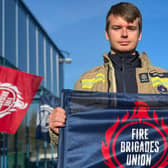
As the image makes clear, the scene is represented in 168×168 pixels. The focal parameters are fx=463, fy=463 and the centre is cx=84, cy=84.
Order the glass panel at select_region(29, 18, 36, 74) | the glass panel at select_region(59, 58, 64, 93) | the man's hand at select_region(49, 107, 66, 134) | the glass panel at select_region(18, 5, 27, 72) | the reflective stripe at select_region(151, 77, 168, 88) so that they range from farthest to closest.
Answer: the glass panel at select_region(59, 58, 64, 93), the glass panel at select_region(29, 18, 36, 74), the glass panel at select_region(18, 5, 27, 72), the reflective stripe at select_region(151, 77, 168, 88), the man's hand at select_region(49, 107, 66, 134)

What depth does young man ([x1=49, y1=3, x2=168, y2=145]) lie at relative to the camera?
256 centimetres

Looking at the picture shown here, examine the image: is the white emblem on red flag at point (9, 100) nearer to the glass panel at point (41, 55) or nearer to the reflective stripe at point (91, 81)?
the reflective stripe at point (91, 81)

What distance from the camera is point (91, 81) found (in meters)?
2.61

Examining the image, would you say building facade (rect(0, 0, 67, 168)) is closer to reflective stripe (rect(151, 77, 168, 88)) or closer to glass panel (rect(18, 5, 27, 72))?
glass panel (rect(18, 5, 27, 72))

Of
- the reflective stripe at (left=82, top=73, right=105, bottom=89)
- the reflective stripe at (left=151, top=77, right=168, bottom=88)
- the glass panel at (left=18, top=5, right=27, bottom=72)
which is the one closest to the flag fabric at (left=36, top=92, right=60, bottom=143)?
the glass panel at (left=18, top=5, right=27, bottom=72)

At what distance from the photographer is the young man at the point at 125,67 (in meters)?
2.56

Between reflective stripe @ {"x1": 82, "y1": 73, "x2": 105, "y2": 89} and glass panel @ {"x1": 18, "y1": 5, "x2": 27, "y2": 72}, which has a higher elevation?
glass panel @ {"x1": 18, "y1": 5, "x2": 27, "y2": 72}

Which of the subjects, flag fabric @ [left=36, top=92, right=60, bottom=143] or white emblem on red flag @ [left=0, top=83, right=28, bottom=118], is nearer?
white emblem on red flag @ [left=0, top=83, right=28, bottom=118]

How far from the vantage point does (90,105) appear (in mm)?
2633

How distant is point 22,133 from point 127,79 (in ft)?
30.0

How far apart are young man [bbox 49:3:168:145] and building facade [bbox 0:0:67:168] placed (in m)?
6.41

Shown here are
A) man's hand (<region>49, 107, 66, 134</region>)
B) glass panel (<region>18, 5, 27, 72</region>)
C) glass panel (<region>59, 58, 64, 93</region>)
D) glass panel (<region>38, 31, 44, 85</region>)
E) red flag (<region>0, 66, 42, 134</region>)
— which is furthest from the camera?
glass panel (<region>59, 58, 64, 93</region>)

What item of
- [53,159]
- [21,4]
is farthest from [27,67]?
[53,159]

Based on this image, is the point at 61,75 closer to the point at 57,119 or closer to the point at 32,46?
the point at 32,46
